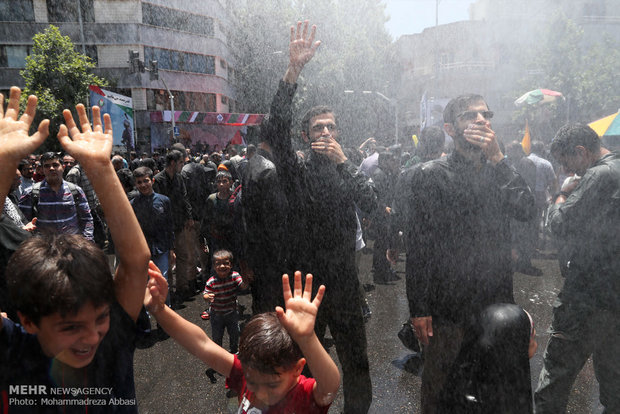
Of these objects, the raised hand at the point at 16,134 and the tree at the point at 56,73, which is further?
the tree at the point at 56,73

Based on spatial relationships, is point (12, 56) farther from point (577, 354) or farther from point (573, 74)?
point (577, 354)

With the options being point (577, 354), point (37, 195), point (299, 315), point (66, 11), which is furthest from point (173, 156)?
point (66, 11)

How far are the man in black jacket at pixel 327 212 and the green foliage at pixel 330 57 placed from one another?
2853cm

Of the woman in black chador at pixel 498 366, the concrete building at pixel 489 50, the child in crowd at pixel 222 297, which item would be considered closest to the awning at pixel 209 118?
the concrete building at pixel 489 50

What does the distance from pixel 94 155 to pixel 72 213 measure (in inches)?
153

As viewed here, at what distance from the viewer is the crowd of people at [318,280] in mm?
1247

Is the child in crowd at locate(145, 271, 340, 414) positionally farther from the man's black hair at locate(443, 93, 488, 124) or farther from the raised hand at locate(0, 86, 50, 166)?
the man's black hair at locate(443, 93, 488, 124)

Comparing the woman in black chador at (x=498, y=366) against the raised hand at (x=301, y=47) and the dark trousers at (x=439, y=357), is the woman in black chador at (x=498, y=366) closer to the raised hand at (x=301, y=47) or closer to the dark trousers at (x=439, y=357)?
the dark trousers at (x=439, y=357)

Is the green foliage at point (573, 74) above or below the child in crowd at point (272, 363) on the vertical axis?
above

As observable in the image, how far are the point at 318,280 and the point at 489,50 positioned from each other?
29989mm

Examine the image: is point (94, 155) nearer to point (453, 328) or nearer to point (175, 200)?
point (453, 328)

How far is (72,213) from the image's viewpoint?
15.2 feet

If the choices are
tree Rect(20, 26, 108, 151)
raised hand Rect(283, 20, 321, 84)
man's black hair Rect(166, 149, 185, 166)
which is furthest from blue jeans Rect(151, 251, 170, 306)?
tree Rect(20, 26, 108, 151)

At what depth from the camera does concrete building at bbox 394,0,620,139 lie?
60.9 ft
